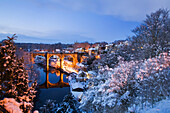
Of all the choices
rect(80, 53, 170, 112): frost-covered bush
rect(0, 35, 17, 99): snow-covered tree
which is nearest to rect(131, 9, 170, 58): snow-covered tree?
rect(80, 53, 170, 112): frost-covered bush

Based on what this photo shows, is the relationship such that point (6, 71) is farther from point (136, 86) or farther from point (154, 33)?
point (154, 33)

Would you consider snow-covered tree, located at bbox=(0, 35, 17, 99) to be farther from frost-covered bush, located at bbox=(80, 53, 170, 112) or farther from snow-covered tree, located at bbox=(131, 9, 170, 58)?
snow-covered tree, located at bbox=(131, 9, 170, 58)

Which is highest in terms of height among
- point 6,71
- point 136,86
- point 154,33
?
point 154,33

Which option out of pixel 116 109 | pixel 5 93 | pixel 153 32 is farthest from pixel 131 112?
pixel 153 32

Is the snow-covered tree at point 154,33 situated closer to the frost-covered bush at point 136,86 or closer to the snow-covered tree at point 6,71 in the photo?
the frost-covered bush at point 136,86

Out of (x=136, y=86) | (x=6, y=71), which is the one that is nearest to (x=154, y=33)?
(x=136, y=86)

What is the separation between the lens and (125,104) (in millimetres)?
6031

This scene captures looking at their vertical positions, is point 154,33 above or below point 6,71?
above

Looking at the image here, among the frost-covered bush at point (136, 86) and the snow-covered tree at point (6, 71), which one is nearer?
the frost-covered bush at point (136, 86)

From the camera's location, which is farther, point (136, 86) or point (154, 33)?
point (154, 33)

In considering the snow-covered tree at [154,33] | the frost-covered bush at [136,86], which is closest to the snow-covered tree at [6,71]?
the frost-covered bush at [136,86]

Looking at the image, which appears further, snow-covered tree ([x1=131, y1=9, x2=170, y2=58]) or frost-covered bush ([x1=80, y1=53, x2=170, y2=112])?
snow-covered tree ([x1=131, y1=9, x2=170, y2=58])

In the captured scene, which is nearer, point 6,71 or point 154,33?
point 6,71

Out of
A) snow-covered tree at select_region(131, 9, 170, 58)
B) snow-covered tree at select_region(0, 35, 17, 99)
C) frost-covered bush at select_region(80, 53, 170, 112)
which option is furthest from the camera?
snow-covered tree at select_region(131, 9, 170, 58)
